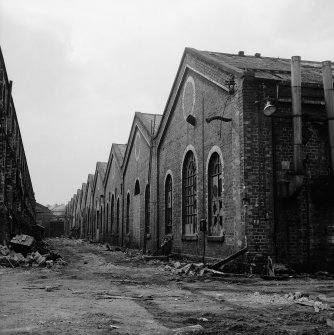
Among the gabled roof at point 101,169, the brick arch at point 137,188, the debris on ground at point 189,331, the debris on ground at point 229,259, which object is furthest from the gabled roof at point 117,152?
the debris on ground at point 189,331

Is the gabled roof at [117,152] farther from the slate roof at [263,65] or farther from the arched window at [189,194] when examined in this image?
the slate roof at [263,65]

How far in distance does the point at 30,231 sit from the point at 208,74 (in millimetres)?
23763

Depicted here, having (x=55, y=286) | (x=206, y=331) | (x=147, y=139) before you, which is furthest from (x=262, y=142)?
(x=147, y=139)

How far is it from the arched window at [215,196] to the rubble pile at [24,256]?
16.8 feet

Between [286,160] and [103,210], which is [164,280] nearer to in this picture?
[286,160]

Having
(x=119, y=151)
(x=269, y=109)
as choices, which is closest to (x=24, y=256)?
(x=269, y=109)

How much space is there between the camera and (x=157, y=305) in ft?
21.4

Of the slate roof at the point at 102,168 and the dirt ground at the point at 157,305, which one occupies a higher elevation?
the slate roof at the point at 102,168

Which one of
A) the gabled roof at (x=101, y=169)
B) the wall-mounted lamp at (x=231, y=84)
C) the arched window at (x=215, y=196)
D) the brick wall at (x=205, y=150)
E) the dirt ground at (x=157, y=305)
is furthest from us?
the gabled roof at (x=101, y=169)

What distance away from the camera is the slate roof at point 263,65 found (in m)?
12.3

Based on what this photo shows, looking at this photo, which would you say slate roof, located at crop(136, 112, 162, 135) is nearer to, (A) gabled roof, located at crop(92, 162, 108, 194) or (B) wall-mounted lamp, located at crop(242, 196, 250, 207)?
(B) wall-mounted lamp, located at crop(242, 196, 250, 207)

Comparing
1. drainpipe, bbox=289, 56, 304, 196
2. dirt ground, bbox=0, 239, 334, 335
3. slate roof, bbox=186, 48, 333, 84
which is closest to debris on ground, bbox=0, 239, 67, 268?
dirt ground, bbox=0, 239, 334, 335

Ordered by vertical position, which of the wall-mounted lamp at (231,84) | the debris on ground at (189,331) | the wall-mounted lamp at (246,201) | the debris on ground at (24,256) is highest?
the wall-mounted lamp at (231,84)

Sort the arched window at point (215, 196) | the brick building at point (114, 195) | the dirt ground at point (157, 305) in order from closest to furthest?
the dirt ground at point (157, 305)
the arched window at point (215, 196)
the brick building at point (114, 195)
